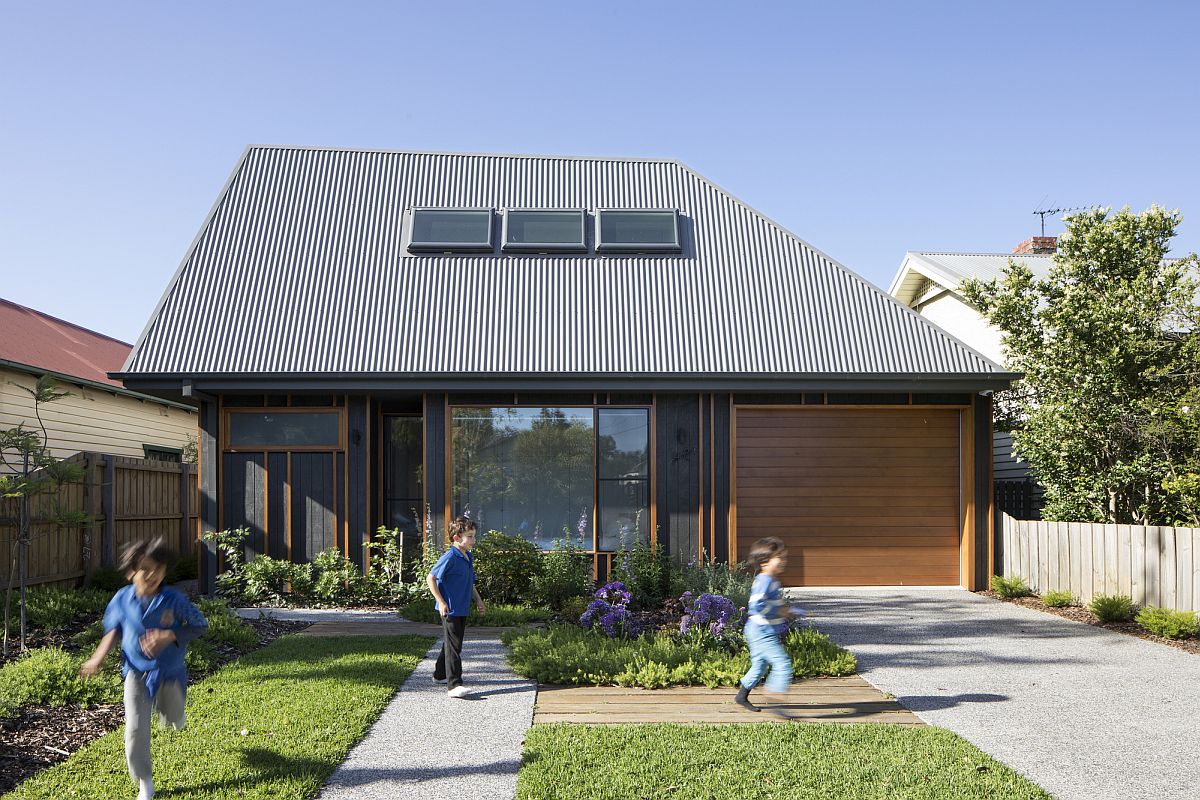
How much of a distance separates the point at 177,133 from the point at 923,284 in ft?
50.8

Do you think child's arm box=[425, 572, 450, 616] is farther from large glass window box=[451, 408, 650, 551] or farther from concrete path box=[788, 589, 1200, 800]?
large glass window box=[451, 408, 650, 551]

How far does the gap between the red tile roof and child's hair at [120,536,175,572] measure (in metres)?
11.3

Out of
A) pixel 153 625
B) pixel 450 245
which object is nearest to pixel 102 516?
pixel 450 245

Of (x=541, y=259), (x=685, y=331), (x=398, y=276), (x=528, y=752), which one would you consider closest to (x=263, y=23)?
(x=398, y=276)

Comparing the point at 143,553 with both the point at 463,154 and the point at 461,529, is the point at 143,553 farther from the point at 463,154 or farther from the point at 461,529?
the point at 463,154

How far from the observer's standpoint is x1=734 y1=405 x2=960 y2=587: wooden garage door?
12922 mm

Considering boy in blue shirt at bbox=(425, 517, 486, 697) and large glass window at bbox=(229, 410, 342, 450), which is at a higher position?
large glass window at bbox=(229, 410, 342, 450)

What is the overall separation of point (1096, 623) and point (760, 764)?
6986 mm

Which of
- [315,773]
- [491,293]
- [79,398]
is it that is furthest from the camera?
[79,398]

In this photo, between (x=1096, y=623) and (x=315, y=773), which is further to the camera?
(x=1096, y=623)

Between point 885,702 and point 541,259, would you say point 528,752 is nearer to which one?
point 885,702

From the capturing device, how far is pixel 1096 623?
1028cm

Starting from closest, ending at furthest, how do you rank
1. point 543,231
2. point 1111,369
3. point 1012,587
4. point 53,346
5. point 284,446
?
point 1111,369
point 1012,587
point 284,446
point 543,231
point 53,346

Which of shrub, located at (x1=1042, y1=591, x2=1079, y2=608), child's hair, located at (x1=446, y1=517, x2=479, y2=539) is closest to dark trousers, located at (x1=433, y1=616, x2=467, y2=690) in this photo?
child's hair, located at (x1=446, y1=517, x2=479, y2=539)
